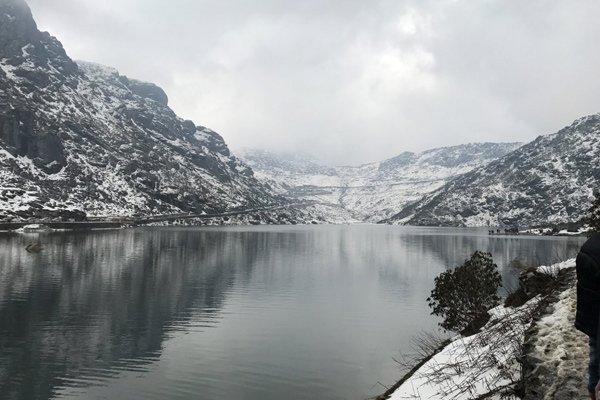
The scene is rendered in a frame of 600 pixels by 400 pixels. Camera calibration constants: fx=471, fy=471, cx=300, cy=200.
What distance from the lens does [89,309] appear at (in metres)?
49.8

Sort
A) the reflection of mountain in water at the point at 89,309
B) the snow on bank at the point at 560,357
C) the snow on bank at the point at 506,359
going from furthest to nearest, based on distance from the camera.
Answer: the reflection of mountain in water at the point at 89,309, the snow on bank at the point at 506,359, the snow on bank at the point at 560,357

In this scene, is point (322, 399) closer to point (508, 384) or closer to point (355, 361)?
point (355, 361)

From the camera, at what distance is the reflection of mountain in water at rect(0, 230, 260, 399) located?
3161cm

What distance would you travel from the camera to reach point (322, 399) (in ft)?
87.2

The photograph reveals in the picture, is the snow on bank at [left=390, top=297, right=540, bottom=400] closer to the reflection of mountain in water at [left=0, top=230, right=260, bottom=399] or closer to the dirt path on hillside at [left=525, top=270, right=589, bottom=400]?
the dirt path on hillside at [left=525, top=270, right=589, bottom=400]

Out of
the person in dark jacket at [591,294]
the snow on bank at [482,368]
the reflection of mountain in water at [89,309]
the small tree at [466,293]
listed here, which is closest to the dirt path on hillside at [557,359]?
the snow on bank at [482,368]

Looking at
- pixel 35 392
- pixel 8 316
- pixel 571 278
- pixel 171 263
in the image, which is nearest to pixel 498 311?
pixel 571 278

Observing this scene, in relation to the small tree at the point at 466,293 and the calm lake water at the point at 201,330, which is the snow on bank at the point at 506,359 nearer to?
the calm lake water at the point at 201,330

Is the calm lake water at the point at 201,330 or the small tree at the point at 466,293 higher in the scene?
the small tree at the point at 466,293

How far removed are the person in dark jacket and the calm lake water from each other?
1382 cm

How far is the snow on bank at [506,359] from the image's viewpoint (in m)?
11.2

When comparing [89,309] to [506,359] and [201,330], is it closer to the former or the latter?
[201,330]

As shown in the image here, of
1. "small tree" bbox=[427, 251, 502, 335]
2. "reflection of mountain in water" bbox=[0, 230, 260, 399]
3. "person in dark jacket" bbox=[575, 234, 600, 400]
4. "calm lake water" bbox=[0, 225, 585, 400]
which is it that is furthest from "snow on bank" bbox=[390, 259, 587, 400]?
"reflection of mountain in water" bbox=[0, 230, 260, 399]

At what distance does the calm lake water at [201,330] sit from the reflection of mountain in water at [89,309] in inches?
5.2
